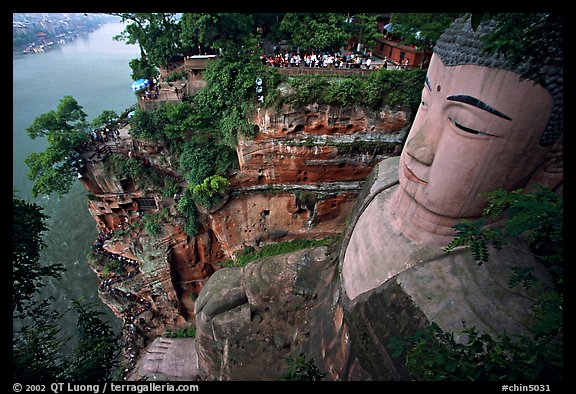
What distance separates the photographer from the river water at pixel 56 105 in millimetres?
19719

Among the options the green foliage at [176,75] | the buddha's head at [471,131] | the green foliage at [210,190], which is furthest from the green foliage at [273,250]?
the green foliage at [176,75]

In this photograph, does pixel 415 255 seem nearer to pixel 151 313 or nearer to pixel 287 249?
pixel 287 249

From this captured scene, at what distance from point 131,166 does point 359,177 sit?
1006 centimetres

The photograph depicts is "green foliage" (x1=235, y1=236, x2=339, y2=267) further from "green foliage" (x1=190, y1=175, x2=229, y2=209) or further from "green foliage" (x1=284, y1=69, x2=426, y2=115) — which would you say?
"green foliage" (x1=284, y1=69, x2=426, y2=115)

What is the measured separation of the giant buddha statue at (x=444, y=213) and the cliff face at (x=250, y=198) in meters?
4.22

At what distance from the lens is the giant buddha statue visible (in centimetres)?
416

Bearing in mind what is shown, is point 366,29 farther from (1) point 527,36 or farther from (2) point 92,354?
(2) point 92,354

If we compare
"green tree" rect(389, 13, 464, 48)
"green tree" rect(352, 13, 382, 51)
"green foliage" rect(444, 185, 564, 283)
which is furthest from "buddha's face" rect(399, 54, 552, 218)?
"green tree" rect(352, 13, 382, 51)

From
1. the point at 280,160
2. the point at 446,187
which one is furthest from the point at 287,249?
the point at 446,187

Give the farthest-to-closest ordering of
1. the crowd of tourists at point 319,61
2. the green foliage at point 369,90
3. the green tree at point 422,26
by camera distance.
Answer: the crowd of tourists at point 319,61 < the green foliage at point 369,90 < the green tree at point 422,26

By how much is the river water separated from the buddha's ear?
9638 millimetres

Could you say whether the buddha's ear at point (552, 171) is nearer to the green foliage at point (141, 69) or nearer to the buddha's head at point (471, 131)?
the buddha's head at point (471, 131)

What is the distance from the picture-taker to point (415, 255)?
17.9 ft

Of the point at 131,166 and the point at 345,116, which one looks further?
the point at 131,166
